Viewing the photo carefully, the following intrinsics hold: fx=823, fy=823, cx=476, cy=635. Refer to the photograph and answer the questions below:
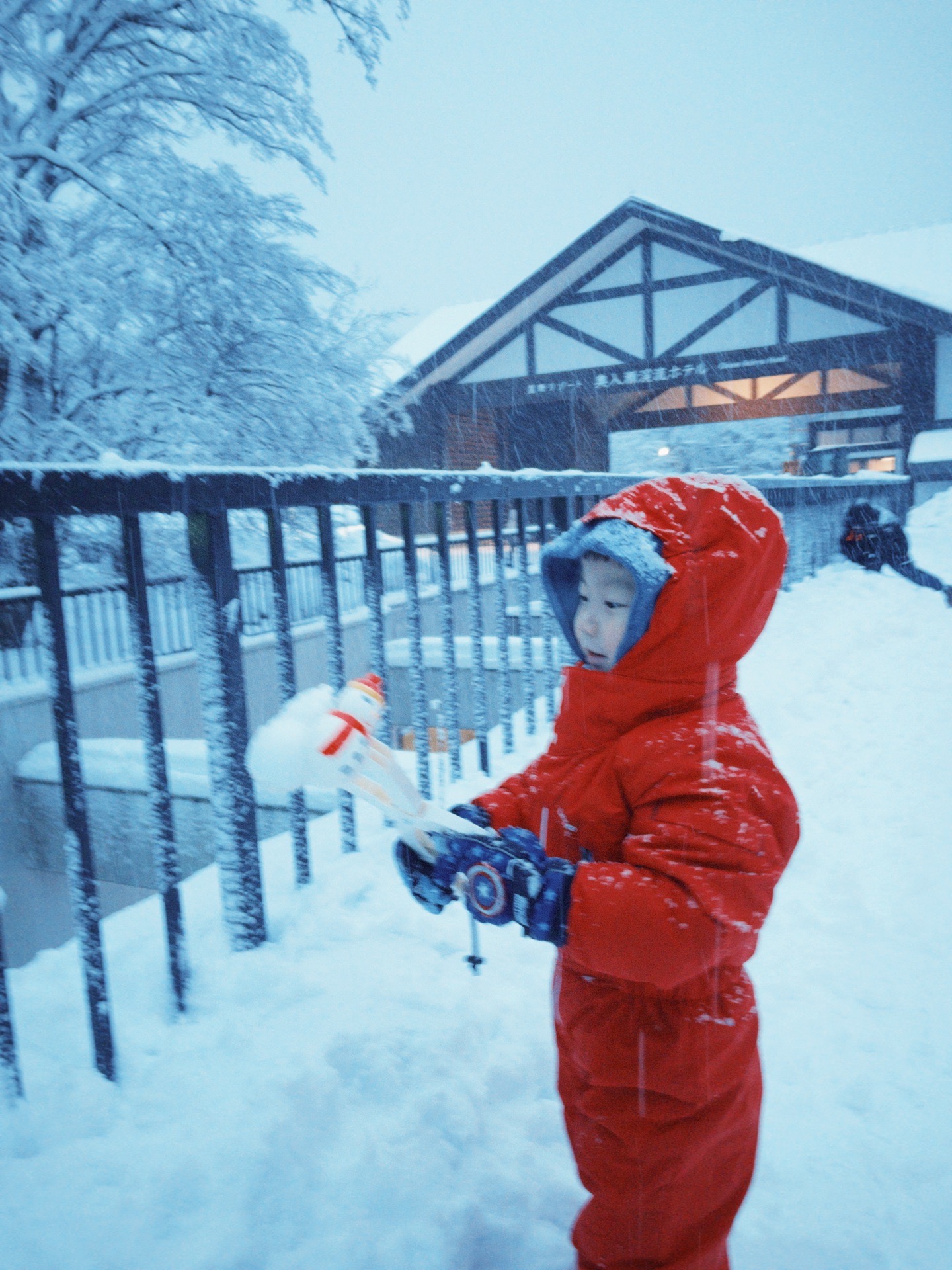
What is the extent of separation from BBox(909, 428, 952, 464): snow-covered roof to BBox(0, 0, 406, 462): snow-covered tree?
11010 mm

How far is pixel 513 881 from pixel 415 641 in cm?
167

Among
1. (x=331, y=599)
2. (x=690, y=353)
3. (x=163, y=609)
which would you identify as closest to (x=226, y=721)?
(x=331, y=599)

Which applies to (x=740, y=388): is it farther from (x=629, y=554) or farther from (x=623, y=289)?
(x=629, y=554)

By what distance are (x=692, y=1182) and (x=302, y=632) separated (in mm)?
9007

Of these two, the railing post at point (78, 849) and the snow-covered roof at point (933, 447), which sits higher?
the snow-covered roof at point (933, 447)

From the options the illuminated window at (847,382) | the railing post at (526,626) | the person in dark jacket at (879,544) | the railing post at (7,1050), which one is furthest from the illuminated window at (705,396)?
the railing post at (7,1050)

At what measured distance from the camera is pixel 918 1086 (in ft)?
5.95

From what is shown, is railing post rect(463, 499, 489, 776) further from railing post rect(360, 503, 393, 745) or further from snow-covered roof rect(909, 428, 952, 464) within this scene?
snow-covered roof rect(909, 428, 952, 464)

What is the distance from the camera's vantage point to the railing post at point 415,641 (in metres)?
2.65

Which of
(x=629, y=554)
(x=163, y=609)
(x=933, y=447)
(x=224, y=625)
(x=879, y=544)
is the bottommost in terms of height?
(x=163, y=609)

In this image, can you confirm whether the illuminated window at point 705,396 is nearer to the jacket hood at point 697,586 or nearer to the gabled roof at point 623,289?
the gabled roof at point 623,289

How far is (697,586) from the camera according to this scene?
4.02 feet

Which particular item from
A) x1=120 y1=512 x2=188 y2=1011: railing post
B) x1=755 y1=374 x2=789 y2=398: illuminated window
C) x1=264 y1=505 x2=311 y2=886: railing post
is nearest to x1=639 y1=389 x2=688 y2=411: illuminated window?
x1=755 y1=374 x2=789 y2=398: illuminated window

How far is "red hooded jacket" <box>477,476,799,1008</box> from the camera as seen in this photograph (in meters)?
1.12
